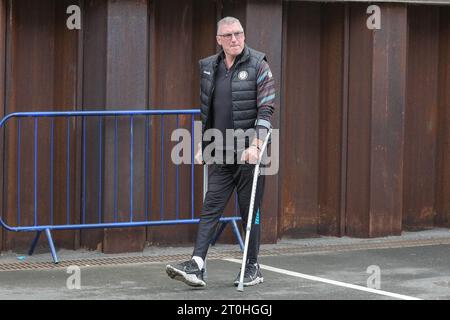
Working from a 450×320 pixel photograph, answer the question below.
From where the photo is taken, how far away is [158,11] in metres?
10.7

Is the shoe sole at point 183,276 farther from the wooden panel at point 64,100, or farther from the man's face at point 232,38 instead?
the wooden panel at point 64,100

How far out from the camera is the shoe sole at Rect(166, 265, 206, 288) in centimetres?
816

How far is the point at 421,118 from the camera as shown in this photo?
39.5 feet

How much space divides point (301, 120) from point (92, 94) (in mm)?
2398

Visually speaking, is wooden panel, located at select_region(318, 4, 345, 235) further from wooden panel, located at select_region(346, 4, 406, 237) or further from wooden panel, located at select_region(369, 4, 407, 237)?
wooden panel, located at select_region(369, 4, 407, 237)

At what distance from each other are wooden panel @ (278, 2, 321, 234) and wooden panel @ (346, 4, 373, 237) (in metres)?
0.39

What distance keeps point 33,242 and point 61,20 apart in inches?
87.5

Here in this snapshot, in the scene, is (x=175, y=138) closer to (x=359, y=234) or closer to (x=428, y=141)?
(x=359, y=234)

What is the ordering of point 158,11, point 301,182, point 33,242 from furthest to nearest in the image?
point 301,182 → point 158,11 → point 33,242

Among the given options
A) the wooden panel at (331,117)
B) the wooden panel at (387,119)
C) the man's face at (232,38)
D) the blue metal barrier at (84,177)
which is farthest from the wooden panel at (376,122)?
the man's face at (232,38)

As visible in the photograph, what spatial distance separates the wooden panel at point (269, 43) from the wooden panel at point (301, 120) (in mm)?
413

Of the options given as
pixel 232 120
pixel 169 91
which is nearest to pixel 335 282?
pixel 232 120

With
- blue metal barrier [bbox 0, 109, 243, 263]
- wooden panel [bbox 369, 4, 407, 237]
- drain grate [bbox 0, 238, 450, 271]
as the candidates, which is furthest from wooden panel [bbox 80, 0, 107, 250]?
wooden panel [bbox 369, 4, 407, 237]

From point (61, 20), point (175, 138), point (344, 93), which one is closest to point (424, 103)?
point (344, 93)
